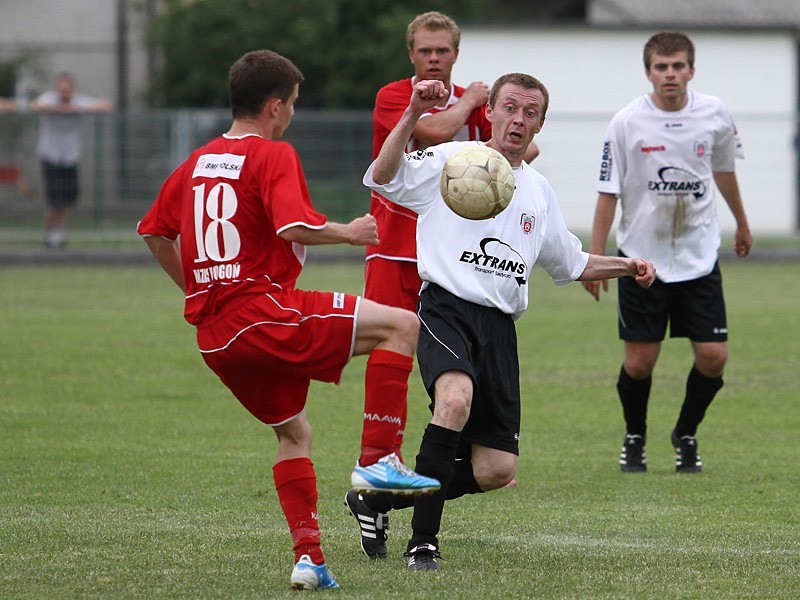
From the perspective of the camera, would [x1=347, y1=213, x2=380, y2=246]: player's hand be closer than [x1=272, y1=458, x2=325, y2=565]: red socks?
Yes

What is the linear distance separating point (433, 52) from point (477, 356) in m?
1.96

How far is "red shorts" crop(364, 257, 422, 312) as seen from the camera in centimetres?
696

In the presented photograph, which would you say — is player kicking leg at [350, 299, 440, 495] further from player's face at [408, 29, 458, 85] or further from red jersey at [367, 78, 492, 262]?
player's face at [408, 29, 458, 85]

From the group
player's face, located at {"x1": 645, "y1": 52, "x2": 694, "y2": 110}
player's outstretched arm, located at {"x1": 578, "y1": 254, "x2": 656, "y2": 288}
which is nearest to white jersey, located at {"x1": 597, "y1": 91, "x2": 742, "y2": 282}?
player's face, located at {"x1": 645, "y1": 52, "x2": 694, "y2": 110}

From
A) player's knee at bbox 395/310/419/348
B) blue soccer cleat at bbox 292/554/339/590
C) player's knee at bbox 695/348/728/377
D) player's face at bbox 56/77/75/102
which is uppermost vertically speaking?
player's knee at bbox 395/310/419/348

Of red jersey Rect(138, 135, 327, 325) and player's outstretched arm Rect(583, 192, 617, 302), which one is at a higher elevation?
red jersey Rect(138, 135, 327, 325)

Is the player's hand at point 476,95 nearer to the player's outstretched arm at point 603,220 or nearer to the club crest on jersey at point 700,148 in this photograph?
the player's outstretched arm at point 603,220

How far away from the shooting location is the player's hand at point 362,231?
5062 mm

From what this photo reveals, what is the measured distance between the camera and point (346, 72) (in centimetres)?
3002

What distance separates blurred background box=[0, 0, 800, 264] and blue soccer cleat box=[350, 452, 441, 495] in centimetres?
1759

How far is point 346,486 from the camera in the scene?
7.62 m

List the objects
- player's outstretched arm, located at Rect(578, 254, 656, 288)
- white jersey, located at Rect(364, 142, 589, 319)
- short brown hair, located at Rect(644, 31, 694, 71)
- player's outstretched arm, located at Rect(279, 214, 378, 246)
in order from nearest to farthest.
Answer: player's outstretched arm, located at Rect(279, 214, 378, 246) < white jersey, located at Rect(364, 142, 589, 319) < player's outstretched arm, located at Rect(578, 254, 656, 288) < short brown hair, located at Rect(644, 31, 694, 71)

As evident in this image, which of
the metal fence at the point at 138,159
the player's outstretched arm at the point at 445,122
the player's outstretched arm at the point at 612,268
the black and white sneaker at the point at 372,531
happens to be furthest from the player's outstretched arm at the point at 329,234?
the metal fence at the point at 138,159

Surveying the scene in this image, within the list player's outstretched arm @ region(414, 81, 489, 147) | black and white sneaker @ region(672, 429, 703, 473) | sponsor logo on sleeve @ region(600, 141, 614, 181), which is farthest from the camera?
sponsor logo on sleeve @ region(600, 141, 614, 181)
